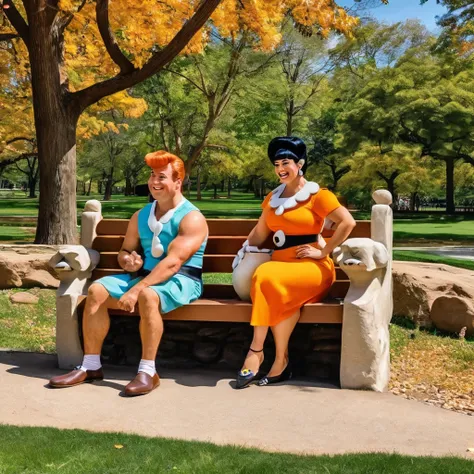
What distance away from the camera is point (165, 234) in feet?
15.3

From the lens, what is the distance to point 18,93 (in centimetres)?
1802

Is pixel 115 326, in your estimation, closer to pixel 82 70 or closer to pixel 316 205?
pixel 316 205

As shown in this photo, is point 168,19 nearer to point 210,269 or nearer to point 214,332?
point 210,269

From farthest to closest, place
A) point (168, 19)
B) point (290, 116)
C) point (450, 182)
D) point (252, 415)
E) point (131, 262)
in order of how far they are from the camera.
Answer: point (290, 116), point (450, 182), point (168, 19), point (131, 262), point (252, 415)

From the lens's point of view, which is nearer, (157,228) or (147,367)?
(147,367)

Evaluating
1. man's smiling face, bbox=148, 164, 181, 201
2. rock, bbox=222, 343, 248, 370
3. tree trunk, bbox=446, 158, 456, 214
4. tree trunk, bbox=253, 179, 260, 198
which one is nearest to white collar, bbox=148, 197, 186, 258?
man's smiling face, bbox=148, 164, 181, 201

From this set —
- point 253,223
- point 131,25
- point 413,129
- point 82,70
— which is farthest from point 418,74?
point 253,223

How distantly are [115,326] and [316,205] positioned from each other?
1855mm

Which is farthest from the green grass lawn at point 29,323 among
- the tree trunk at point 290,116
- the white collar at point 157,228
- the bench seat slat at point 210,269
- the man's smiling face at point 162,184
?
the tree trunk at point 290,116

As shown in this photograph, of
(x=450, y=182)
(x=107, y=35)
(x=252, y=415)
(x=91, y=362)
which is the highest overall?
(x=107, y=35)

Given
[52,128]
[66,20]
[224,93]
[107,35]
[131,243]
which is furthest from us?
[224,93]

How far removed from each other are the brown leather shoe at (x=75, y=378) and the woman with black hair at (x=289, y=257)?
997mm

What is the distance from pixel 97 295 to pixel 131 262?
1.09 feet

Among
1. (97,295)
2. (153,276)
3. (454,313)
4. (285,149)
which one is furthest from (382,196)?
(454,313)
